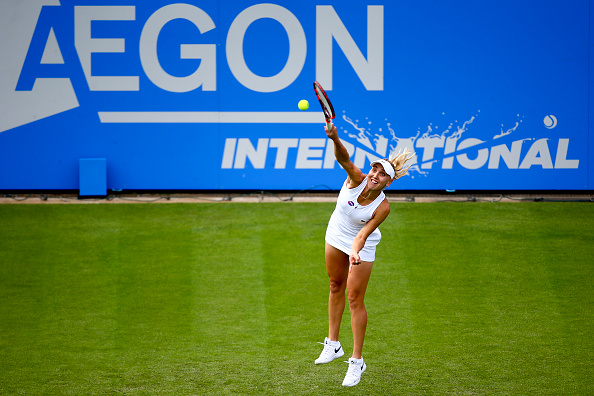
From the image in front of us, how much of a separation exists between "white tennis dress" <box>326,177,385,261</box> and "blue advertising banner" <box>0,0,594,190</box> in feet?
24.3

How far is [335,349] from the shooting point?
6605 mm

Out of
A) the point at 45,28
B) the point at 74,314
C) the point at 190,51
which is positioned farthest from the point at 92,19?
the point at 74,314

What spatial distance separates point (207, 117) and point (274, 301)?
5.88 metres

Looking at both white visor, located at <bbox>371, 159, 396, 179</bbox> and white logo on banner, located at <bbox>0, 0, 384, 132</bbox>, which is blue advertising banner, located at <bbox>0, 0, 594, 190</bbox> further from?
white visor, located at <bbox>371, 159, 396, 179</bbox>

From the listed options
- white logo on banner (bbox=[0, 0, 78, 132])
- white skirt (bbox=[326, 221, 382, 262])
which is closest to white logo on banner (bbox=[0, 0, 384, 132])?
white logo on banner (bbox=[0, 0, 78, 132])

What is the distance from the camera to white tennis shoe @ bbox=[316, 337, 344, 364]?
656cm

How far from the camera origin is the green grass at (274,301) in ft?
21.5

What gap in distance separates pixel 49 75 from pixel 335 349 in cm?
921

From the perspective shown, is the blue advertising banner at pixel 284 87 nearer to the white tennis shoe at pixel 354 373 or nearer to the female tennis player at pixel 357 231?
the female tennis player at pixel 357 231

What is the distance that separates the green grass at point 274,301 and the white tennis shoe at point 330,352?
0.16m

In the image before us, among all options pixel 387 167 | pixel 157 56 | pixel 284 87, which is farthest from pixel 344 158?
pixel 157 56

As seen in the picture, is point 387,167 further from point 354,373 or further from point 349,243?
point 354,373

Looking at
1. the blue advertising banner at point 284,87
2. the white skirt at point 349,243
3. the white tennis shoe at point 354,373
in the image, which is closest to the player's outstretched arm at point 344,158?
the white skirt at point 349,243

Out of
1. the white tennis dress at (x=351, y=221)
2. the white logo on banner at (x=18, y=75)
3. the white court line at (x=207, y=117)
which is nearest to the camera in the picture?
the white tennis dress at (x=351, y=221)
